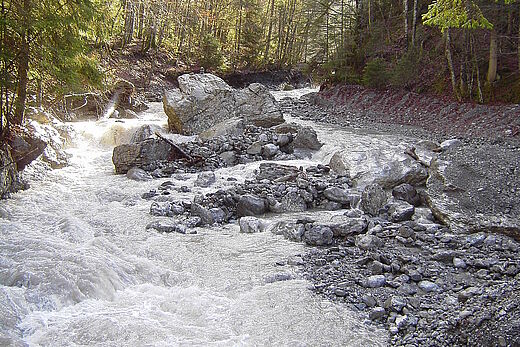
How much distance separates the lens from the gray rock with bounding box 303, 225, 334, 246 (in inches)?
273

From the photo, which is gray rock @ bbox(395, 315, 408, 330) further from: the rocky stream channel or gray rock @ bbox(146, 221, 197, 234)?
gray rock @ bbox(146, 221, 197, 234)

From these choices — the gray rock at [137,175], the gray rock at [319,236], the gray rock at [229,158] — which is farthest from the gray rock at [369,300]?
the gray rock at [229,158]

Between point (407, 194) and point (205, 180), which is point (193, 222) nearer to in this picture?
point (205, 180)

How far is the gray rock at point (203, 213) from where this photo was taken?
8.18 meters

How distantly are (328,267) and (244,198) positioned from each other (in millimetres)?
3071

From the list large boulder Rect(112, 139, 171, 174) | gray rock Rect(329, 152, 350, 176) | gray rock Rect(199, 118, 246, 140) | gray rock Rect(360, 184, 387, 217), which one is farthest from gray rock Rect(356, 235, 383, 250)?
gray rock Rect(199, 118, 246, 140)

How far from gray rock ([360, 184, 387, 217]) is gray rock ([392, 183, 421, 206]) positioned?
1.31ft

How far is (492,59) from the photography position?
16.8 m

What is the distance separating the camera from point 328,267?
6.06 meters

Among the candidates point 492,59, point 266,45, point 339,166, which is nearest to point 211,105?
point 339,166

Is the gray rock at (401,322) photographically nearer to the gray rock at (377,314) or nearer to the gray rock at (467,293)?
the gray rock at (377,314)

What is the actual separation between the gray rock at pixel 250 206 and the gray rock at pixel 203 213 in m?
0.64

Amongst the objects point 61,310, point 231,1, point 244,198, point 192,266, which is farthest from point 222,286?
point 231,1

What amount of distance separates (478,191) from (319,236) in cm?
288
